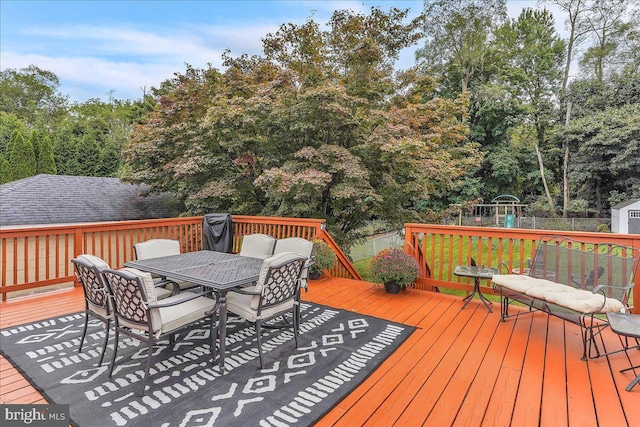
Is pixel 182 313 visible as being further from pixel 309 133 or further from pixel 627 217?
pixel 627 217

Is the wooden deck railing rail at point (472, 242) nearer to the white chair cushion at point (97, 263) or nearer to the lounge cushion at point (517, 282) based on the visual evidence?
the lounge cushion at point (517, 282)

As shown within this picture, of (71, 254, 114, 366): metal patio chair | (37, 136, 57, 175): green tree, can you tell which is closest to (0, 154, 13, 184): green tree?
(37, 136, 57, 175): green tree

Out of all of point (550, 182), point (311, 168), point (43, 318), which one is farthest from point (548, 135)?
point (43, 318)

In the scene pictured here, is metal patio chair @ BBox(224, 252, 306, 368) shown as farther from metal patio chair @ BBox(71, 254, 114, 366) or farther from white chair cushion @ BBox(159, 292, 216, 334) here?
metal patio chair @ BBox(71, 254, 114, 366)

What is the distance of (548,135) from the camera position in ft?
61.1

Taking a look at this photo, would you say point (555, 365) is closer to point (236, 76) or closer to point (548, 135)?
point (236, 76)

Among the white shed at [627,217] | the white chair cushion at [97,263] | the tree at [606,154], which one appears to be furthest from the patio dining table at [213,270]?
the tree at [606,154]

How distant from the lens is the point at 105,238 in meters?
5.15

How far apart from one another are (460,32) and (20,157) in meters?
24.0

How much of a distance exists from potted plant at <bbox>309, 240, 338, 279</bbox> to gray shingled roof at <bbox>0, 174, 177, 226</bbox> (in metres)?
7.53

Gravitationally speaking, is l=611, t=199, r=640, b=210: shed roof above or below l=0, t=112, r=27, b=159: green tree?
below

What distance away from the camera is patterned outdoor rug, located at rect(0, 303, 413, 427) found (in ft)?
6.40

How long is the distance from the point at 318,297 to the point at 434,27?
2059 centimetres

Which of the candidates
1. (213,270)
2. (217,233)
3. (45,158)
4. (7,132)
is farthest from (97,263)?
(7,132)
